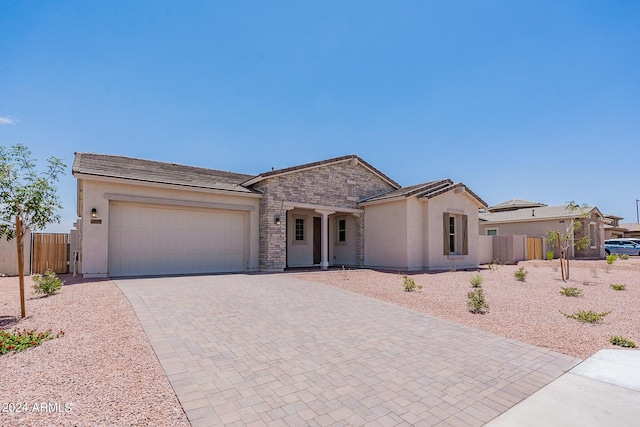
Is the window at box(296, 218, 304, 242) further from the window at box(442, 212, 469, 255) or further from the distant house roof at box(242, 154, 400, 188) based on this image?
the window at box(442, 212, 469, 255)

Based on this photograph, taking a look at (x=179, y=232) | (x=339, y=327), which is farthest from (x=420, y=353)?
(x=179, y=232)

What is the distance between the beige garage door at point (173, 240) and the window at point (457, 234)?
1061 centimetres

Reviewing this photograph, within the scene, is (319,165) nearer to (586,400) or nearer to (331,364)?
(331,364)

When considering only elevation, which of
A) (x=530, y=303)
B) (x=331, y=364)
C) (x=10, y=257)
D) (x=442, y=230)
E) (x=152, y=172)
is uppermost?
(x=152, y=172)

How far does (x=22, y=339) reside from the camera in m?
4.86

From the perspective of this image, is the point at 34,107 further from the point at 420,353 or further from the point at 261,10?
the point at 420,353

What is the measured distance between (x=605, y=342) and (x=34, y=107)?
1552 cm

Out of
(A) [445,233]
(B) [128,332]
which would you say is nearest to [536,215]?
(A) [445,233]

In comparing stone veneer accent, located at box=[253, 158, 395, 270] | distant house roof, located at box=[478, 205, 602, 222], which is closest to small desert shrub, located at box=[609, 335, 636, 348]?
stone veneer accent, located at box=[253, 158, 395, 270]

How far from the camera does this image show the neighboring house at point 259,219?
1163cm

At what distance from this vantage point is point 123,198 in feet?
37.9

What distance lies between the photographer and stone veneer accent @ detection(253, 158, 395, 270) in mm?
14359

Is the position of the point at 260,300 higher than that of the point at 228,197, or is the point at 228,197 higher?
the point at 228,197

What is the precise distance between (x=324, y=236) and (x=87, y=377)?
12.7 m
